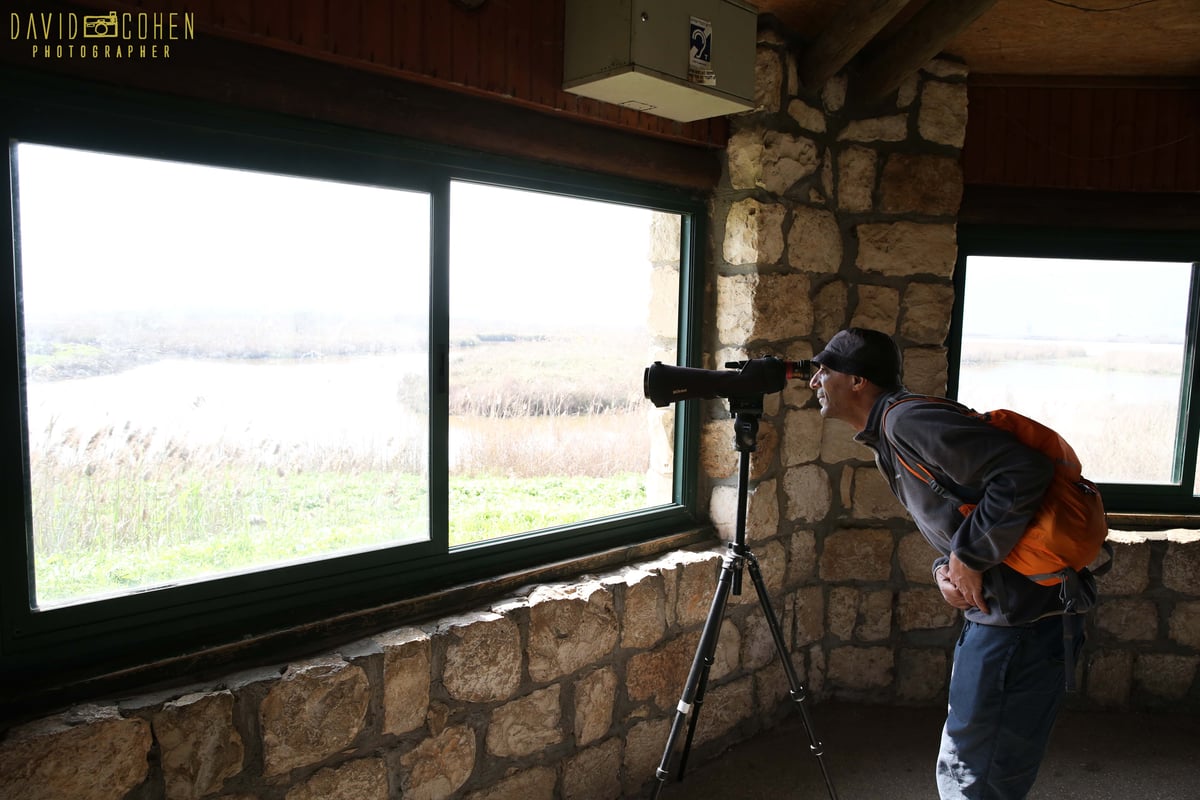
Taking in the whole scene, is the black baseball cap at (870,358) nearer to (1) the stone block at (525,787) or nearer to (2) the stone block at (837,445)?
(2) the stone block at (837,445)

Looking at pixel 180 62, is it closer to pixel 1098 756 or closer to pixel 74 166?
pixel 74 166

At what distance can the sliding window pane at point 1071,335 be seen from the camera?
332 cm

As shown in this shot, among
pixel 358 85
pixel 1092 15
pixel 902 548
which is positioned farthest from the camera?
pixel 902 548

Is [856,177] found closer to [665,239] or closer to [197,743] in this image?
[665,239]

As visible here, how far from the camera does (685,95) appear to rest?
7.39ft

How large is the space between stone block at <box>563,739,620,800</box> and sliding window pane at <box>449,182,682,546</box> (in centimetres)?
70

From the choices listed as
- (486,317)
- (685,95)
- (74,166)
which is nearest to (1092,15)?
(685,95)

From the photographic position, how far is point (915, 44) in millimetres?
2648

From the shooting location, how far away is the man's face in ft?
6.36

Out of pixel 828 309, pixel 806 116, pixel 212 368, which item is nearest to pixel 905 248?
pixel 828 309

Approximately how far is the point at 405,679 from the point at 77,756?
68 centimetres

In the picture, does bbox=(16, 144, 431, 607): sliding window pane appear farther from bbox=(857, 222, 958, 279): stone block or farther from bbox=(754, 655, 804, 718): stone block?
bbox=(857, 222, 958, 279): stone block

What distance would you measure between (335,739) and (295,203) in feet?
4.07

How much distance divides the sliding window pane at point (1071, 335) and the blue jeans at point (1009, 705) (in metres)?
1.73
